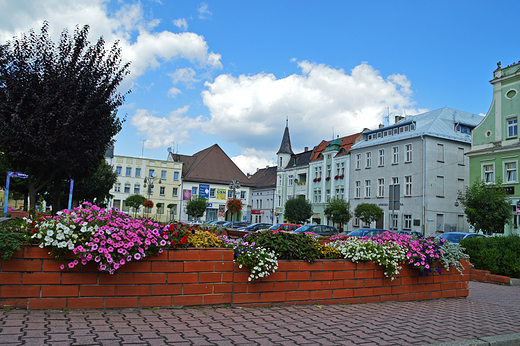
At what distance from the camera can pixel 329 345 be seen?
4324 mm

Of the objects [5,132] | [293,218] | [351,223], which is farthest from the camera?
[293,218]

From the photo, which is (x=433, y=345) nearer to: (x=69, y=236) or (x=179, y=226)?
(x=179, y=226)

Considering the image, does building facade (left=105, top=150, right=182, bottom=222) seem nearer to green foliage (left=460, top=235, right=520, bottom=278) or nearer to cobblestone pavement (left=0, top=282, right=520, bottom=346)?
green foliage (left=460, top=235, right=520, bottom=278)

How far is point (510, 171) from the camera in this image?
31.0 meters

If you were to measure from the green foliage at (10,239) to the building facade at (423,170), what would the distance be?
119 feet

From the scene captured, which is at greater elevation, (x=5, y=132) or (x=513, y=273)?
(x=5, y=132)

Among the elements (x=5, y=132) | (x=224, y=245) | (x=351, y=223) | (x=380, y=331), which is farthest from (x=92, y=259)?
(x=351, y=223)

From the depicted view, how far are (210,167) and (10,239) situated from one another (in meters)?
69.0

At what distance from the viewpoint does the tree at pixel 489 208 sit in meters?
26.1

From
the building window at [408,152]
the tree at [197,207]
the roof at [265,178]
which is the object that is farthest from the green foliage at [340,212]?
the roof at [265,178]

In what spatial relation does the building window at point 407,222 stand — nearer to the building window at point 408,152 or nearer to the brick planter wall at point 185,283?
the building window at point 408,152

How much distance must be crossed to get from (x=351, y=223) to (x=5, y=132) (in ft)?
136

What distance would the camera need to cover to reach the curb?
469cm

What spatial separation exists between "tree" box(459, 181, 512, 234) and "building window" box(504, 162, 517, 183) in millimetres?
4444
